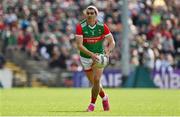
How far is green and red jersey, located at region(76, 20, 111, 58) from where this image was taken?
725 inches

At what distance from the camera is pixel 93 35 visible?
18484mm

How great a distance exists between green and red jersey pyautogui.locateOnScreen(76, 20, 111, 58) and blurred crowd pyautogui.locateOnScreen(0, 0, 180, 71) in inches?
749

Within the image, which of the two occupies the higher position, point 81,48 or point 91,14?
point 91,14

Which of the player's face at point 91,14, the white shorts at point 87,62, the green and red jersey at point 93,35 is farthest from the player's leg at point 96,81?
the player's face at point 91,14

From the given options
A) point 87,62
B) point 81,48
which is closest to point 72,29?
point 87,62

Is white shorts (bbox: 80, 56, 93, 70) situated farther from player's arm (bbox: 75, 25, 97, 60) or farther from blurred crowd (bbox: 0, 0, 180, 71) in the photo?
blurred crowd (bbox: 0, 0, 180, 71)

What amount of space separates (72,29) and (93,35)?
21.5 metres

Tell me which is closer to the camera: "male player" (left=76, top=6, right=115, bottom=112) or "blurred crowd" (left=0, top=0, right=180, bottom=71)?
"male player" (left=76, top=6, right=115, bottom=112)

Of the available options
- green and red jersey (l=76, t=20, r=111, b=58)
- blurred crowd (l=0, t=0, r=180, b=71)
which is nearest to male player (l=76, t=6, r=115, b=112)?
green and red jersey (l=76, t=20, r=111, b=58)

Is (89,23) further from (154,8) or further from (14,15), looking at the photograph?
(154,8)

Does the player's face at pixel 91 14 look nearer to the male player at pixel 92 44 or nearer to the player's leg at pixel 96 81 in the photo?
the male player at pixel 92 44

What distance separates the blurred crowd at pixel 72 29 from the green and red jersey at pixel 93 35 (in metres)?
19.0

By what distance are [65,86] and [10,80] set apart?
286cm

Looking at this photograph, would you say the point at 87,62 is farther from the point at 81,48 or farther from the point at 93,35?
the point at 93,35
